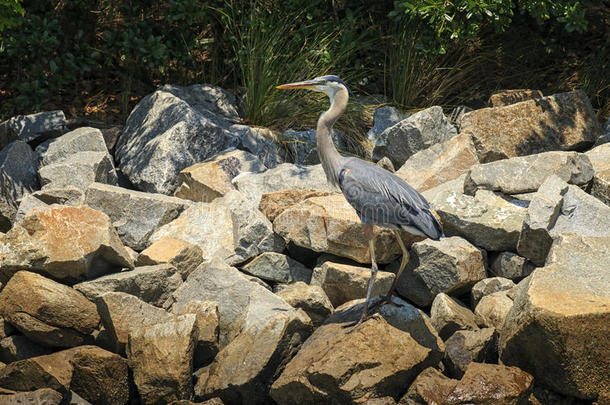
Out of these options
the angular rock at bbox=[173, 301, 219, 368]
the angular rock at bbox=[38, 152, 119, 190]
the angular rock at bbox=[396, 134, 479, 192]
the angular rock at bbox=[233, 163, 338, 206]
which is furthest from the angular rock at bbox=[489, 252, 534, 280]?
the angular rock at bbox=[38, 152, 119, 190]

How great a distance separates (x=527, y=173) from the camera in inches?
251

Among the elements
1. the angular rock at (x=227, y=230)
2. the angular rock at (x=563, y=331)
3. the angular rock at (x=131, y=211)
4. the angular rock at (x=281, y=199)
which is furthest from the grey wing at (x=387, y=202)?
the angular rock at (x=131, y=211)

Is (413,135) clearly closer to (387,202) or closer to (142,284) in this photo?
(387,202)

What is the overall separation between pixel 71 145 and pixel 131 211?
129cm

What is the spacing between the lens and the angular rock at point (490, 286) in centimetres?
583

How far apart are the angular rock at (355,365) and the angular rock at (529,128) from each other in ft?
9.04

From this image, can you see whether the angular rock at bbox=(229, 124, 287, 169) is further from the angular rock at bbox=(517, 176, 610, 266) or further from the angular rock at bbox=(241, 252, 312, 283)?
the angular rock at bbox=(517, 176, 610, 266)

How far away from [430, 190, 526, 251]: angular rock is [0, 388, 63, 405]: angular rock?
119 inches

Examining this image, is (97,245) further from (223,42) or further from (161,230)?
(223,42)

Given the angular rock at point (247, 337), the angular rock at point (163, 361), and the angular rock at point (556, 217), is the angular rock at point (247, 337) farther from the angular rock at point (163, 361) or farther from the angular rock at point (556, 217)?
the angular rock at point (556, 217)

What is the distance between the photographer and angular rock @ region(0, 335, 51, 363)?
5.52m

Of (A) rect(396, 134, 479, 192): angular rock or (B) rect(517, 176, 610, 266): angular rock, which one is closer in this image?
(B) rect(517, 176, 610, 266): angular rock

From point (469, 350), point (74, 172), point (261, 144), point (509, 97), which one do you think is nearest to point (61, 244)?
point (74, 172)

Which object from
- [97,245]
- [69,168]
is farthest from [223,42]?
[97,245]
